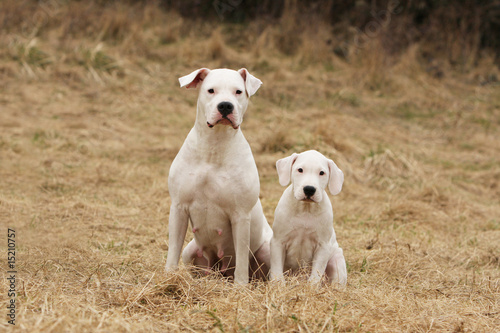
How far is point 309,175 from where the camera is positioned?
14.4 ft

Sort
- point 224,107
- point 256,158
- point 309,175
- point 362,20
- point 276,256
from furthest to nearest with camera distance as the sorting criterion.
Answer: point 362,20 → point 256,158 → point 276,256 → point 309,175 → point 224,107

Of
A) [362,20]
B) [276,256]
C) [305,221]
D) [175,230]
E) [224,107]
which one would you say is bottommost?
[276,256]

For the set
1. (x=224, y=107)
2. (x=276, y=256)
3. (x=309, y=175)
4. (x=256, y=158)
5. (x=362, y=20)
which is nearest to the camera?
(x=224, y=107)

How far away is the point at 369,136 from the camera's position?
10.4 metres

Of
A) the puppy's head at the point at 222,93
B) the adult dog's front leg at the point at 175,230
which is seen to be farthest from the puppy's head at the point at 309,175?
the adult dog's front leg at the point at 175,230

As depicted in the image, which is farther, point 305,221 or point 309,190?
point 305,221

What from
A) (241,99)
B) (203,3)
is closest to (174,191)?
(241,99)

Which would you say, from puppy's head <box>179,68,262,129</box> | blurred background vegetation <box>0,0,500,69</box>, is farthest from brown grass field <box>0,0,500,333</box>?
puppy's head <box>179,68,262,129</box>

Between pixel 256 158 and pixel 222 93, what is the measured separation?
183 inches

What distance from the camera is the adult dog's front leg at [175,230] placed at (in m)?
4.43

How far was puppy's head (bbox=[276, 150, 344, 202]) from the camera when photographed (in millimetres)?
4293

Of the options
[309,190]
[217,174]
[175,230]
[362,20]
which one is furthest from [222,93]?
[362,20]

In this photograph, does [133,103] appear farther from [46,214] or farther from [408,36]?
[408,36]

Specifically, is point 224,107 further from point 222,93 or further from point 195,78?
point 195,78
